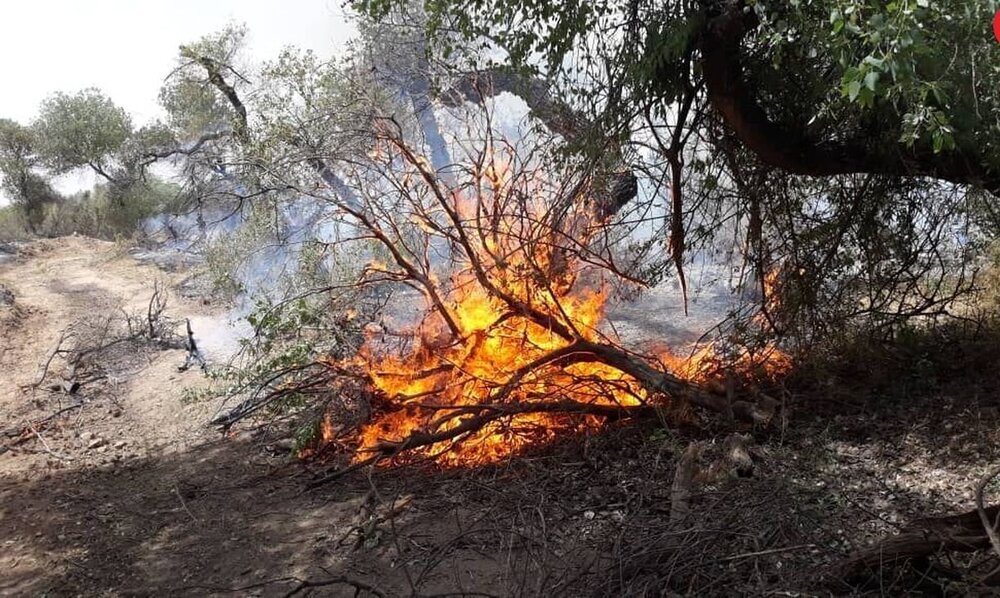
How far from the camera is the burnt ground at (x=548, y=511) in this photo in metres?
3.34

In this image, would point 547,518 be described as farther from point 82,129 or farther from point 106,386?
point 82,129

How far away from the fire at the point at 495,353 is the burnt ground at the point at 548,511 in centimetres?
34

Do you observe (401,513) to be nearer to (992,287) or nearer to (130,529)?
(130,529)

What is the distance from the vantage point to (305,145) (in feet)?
24.7

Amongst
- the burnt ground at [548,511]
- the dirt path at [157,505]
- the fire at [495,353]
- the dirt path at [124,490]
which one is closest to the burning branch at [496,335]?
the fire at [495,353]

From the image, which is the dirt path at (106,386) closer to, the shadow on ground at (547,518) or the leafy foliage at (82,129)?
the shadow on ground at (547,518)

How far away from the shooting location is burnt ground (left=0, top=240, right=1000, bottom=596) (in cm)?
334

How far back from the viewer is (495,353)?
21.2ft

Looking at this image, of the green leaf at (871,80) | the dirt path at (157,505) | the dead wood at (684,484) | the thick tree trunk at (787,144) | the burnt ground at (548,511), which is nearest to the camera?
the green leaf at (871,80)

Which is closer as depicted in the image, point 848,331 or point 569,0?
point 569,0

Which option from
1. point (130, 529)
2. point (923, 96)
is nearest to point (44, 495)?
point (130, 529)

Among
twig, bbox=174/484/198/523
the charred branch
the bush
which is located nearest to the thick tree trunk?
the charred branch

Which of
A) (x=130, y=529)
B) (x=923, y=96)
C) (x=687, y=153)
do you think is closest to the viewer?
(x=923, y=96)

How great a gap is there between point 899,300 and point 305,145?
5.93 metres
